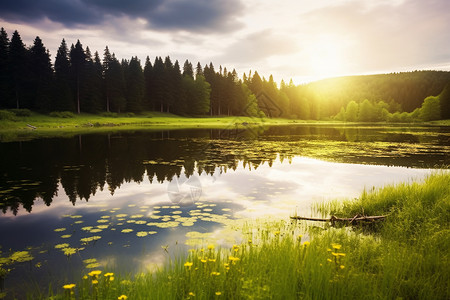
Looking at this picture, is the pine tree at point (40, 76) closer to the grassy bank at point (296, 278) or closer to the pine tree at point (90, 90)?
the pine tree at point (90, 90)

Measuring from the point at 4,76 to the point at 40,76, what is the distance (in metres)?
6.20

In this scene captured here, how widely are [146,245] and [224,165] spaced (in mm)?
10385

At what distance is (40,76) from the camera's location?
57.4m

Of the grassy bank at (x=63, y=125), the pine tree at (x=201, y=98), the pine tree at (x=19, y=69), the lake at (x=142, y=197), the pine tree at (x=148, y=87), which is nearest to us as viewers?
the lake at (x=142, y=197)

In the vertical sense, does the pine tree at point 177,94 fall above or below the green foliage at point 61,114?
above

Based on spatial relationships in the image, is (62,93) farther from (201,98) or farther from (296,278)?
(296,278)

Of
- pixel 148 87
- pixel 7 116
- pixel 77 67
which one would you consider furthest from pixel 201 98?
pixel 7 116

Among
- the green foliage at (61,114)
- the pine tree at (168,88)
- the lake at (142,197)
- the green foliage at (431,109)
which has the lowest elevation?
the lake at (142,197)

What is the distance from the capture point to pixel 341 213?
27.0 ft

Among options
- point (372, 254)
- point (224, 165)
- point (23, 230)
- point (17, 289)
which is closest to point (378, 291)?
point (372, 254)

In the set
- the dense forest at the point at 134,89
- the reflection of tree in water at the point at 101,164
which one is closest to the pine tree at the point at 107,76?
the dense forest at the point at 134,89

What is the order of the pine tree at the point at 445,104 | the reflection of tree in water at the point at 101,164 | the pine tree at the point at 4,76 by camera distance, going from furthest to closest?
the pine tree at the point at 445,104
the pine tree at the point at 4,76
the reflection of tree in water at the point at 101,164

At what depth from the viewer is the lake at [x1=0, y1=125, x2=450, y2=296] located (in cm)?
581

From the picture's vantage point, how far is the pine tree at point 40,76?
52.8 m
